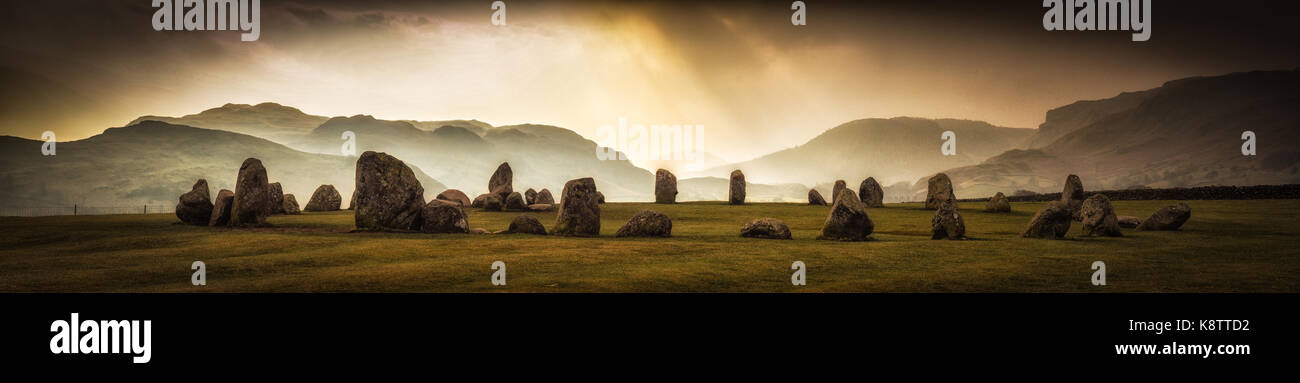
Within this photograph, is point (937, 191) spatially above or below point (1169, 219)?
above

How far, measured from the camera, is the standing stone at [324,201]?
1563 inches

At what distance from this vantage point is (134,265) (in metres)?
16.3

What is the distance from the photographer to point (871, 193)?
131ft

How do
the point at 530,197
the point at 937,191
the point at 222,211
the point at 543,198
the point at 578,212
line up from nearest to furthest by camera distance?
the point at 578,212 < the point at 222,211 < the point at 937,191 < the point at 530,197 < the point at 543,198

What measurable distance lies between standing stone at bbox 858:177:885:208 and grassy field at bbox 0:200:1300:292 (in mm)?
13342

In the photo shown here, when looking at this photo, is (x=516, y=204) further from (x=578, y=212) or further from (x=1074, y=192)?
(x=1074, y=192)

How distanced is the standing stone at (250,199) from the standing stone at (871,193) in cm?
3084

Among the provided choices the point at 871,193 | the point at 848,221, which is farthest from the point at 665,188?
the point at 848,221

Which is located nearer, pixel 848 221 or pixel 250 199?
pixel 848 221

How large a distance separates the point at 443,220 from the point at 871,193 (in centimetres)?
2595

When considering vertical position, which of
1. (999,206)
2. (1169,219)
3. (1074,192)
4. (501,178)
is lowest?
(1169,219)

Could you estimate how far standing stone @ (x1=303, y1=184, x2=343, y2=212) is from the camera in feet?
130
